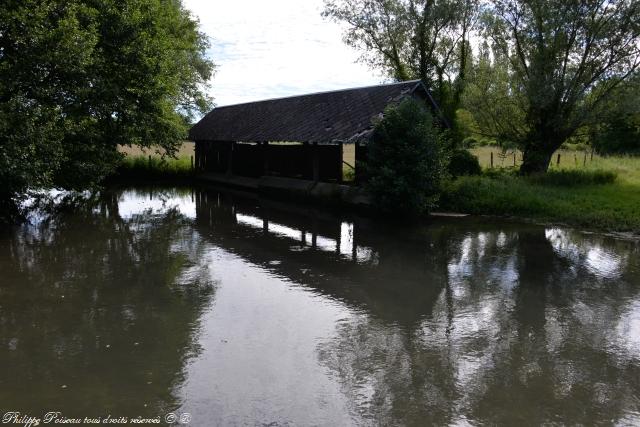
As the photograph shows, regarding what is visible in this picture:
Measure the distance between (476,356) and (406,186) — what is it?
9536 mm

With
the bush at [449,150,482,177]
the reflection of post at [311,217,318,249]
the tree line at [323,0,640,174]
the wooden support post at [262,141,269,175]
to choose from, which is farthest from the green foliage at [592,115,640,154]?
the reflection of post at [311,217,318,249]

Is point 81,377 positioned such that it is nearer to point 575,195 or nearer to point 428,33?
point 575,195

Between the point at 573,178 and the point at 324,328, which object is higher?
the point at 573,178

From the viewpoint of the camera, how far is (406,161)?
50.5 feet

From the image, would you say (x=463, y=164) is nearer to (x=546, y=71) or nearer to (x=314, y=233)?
(x=546, y=71)

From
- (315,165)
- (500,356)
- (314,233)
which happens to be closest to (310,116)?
(315,165)

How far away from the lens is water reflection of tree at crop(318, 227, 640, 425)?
16.2 ft

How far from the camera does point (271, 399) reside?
507 cm

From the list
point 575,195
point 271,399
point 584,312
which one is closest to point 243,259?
→ point 271,399

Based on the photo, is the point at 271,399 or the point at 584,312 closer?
the point at 271,399

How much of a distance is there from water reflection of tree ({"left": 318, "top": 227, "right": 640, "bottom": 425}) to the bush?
1067cm

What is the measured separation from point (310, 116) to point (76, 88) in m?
10.5

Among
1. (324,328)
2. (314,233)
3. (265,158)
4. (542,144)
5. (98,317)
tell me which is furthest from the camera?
(265,158)

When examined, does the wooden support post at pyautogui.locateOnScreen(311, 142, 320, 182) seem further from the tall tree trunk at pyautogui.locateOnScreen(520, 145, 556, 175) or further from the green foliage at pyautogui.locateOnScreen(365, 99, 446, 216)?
the tall tree trunk at pyautogui.locateOnScreen(520, 145, 556, 175)
